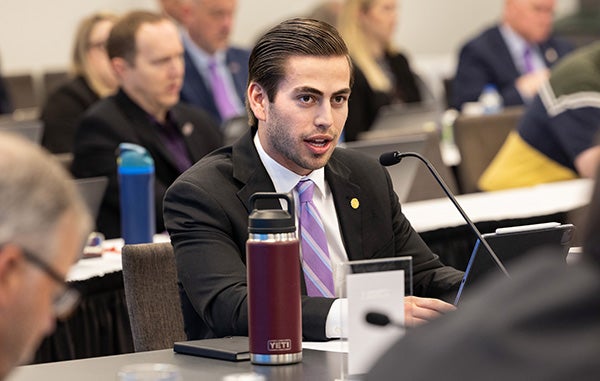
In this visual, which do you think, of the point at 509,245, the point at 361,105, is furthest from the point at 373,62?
the point at 509,245

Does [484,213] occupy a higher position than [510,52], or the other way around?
[510,52]

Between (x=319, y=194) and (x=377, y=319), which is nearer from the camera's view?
(x=377, y=319)

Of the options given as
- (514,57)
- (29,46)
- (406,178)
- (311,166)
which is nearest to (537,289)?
(311,166)

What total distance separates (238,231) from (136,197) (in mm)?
1171

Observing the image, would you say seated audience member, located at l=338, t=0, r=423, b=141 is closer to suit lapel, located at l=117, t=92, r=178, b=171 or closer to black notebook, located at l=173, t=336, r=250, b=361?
suit lapel, located at l=117, t=92, r=178, b=171

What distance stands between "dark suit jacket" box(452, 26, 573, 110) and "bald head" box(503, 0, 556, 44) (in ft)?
0.37

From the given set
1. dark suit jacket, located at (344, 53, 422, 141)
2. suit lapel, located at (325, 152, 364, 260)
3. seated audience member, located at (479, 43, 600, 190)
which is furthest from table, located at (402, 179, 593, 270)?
dark suit jacket, located at (344, 53, 422, 141)

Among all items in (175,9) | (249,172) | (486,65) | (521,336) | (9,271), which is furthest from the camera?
(486,65)

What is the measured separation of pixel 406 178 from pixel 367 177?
4.29 feet

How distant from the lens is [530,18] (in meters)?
7.91

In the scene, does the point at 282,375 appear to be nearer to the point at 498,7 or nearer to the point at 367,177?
the point at 367,177

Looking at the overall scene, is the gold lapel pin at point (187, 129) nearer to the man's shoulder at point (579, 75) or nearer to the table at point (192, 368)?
the man's shoulder at point (579, 75)

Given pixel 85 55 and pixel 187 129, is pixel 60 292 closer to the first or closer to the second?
pixel 187 129

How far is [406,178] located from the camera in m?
4.26
